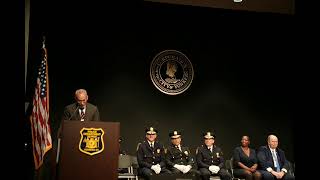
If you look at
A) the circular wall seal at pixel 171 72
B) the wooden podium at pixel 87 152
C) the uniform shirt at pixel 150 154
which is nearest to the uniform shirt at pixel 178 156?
the uniform shirt at pixel 150 154

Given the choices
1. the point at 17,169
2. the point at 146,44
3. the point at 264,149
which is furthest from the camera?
the point at 146,44

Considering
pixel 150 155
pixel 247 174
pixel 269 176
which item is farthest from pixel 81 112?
pixel 269 176

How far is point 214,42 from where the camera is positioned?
9.02 m

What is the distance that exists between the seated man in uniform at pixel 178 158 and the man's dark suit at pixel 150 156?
13cm

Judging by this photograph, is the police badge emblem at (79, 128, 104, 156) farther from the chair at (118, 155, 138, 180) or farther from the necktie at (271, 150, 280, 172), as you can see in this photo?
the necktie at (271, 150, 280, 172)

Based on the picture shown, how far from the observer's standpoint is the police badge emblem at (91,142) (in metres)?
4.67

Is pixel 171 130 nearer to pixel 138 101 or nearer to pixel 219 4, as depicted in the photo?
pixel 138 101

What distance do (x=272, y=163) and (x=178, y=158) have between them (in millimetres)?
Answer: 1836

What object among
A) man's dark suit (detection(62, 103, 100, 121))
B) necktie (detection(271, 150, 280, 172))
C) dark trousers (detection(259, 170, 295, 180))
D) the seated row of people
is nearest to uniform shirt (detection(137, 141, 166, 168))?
the seated row of people

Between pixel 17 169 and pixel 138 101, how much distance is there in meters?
7.23

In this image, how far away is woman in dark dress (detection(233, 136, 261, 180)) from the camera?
7.53m

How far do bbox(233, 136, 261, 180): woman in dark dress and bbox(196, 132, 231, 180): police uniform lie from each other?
0.25m

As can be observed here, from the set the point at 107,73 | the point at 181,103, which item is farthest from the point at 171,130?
the point at 107,73

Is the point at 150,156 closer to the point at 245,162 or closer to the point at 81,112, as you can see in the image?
the point at 245,162
